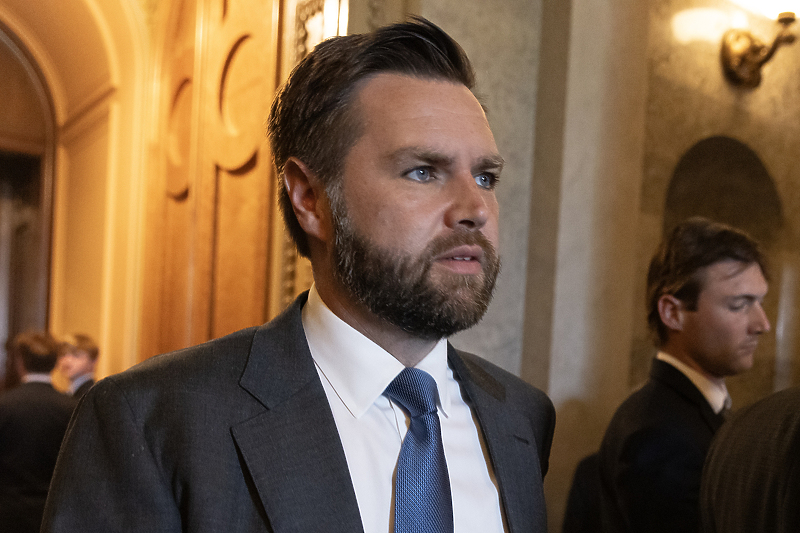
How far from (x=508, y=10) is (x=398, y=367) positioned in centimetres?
186

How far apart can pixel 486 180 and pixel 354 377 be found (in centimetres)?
57

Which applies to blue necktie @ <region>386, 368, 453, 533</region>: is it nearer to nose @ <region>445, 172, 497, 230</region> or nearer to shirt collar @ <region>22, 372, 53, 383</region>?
nose @ <region>445, 172, 497, 230</region>

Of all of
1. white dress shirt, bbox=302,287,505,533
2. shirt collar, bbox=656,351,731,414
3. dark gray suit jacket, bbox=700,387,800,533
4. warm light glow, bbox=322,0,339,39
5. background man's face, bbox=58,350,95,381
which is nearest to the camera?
dark gray suit jacket, bbox=700,387,800,533

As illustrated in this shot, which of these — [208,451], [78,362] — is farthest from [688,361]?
[78,362]

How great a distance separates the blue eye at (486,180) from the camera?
5.17 ft

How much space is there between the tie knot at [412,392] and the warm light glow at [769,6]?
2.94m

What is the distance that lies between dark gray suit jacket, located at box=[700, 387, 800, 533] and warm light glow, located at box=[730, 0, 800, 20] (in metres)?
2.70

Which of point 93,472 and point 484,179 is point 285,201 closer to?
point 484,179

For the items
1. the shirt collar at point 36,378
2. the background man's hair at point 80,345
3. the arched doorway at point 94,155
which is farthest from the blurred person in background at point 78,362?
the shirt collar at point 36,378

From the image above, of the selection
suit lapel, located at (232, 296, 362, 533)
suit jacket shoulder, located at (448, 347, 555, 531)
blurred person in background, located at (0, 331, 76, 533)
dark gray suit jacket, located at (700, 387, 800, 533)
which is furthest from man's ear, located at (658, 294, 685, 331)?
blurred person in background, located at (0, 331, 76, 533)

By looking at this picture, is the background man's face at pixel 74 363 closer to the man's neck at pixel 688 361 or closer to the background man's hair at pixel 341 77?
the background man's hair at pixel 341 77

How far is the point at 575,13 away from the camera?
2684 mm

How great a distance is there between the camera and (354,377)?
138 cm

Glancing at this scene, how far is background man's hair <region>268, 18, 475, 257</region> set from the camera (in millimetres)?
1493
